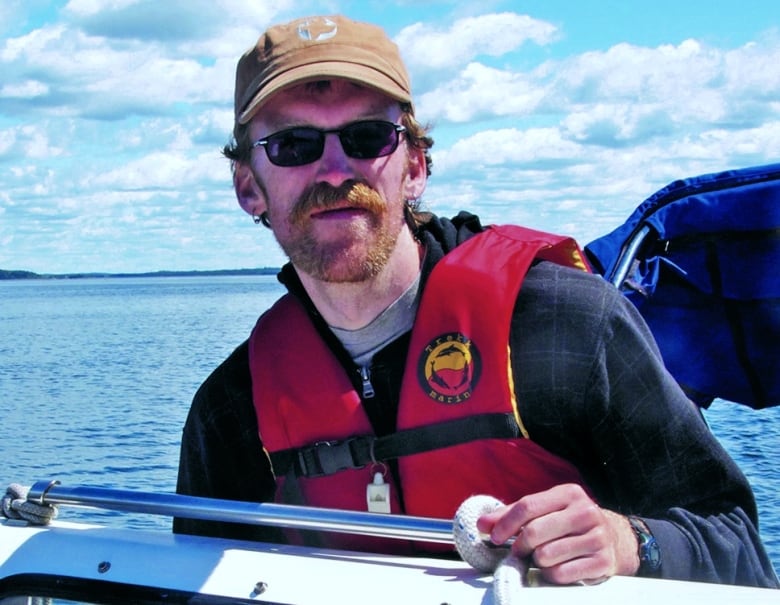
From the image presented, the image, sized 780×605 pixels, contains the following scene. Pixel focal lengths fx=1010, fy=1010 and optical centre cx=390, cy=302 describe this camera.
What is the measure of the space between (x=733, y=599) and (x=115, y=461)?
10269 millimetres

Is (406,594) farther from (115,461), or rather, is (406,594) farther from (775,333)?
(115,461)

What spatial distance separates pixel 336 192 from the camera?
7.49 ft

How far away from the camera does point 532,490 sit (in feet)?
7.19

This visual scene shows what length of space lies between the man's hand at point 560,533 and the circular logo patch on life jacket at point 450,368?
1.86ft

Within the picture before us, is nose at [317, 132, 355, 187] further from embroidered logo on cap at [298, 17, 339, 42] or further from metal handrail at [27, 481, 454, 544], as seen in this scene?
metal handrail at [27, 481, 454, 544]

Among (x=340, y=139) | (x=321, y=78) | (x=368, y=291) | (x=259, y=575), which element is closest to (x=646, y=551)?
(x=259, y=575)

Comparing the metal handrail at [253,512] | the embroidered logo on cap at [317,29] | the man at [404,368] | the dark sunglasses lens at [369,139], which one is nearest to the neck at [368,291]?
the man at [404,368]

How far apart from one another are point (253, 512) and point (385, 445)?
1.52ft

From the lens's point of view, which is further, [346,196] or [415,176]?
[415,176]

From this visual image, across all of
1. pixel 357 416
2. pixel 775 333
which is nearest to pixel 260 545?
pixel 357 416

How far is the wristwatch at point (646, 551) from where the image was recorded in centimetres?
185

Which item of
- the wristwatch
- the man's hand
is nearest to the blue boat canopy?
the wristwatch

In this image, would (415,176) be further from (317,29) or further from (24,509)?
(24,509)

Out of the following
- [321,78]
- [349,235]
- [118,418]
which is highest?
[321,78]
